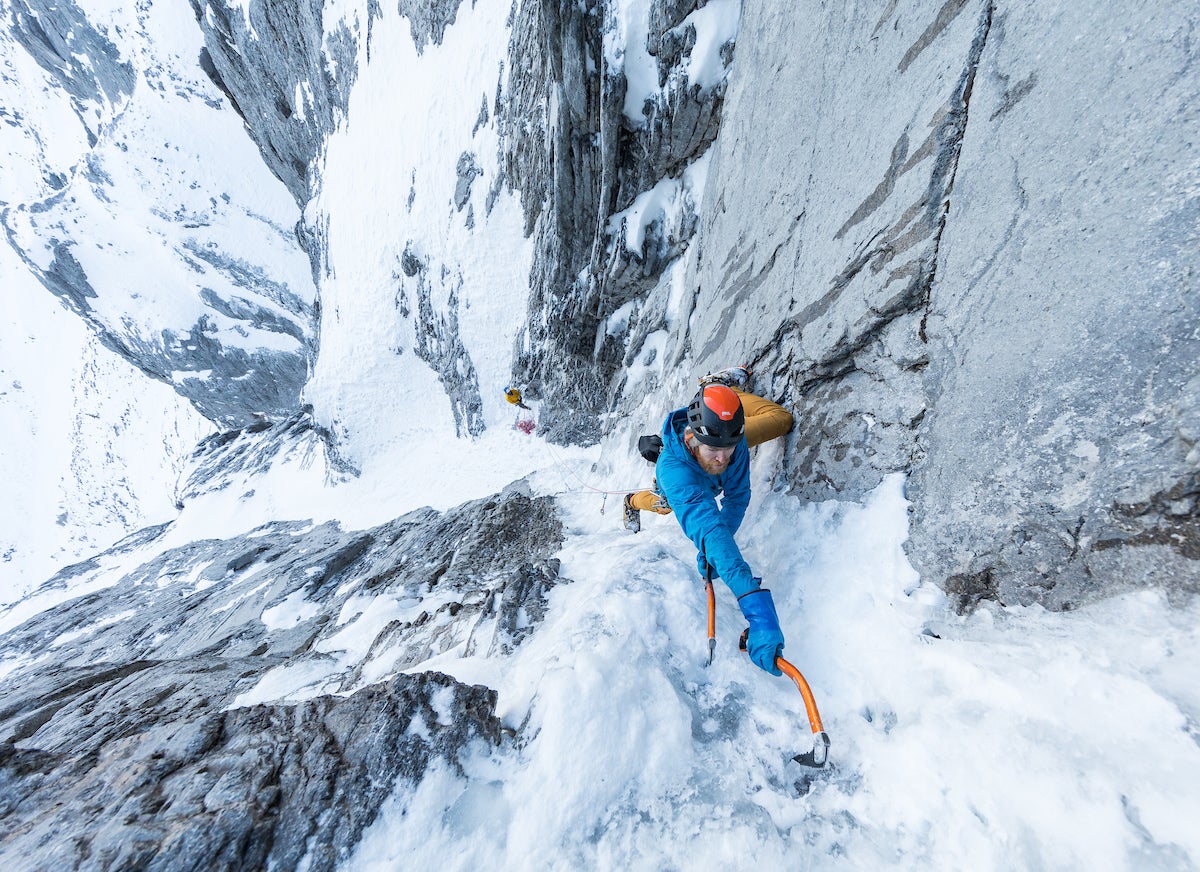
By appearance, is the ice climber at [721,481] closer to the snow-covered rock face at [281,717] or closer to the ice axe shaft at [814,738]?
the ice axe shaft at [814,738]

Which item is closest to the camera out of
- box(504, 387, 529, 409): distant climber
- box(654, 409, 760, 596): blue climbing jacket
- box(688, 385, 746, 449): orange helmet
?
box(654, 409, 760, 596): blue climbing jacket

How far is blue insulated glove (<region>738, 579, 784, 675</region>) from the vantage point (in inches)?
96.7

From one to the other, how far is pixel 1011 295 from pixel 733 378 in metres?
2.67

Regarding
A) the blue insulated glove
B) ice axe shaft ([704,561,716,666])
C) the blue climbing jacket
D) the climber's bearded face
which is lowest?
ice axe shaft ([704,561,716,666])

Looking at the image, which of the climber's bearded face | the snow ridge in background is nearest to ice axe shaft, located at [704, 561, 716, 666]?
the climber's bearded face

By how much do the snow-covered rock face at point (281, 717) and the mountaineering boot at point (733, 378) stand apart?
2.58 m

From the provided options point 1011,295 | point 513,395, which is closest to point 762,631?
point 1011,295

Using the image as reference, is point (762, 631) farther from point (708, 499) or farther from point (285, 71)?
point (285, 71)

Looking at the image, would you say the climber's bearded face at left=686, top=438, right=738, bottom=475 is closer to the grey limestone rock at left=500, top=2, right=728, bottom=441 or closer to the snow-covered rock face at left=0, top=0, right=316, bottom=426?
the grey limestone rock at left=500, top=2, right=728, bottom=441

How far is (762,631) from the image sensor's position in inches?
98.5

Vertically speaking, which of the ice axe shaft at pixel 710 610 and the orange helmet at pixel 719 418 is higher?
the orange helmet at pixel 719 418

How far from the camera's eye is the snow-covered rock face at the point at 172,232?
115 ft

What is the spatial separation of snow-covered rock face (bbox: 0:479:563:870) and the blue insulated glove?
60.5 inches

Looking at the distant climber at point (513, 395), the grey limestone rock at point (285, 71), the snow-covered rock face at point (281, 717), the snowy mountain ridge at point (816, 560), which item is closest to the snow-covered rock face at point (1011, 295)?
the snowy mountain ridge at point (816, 560)
